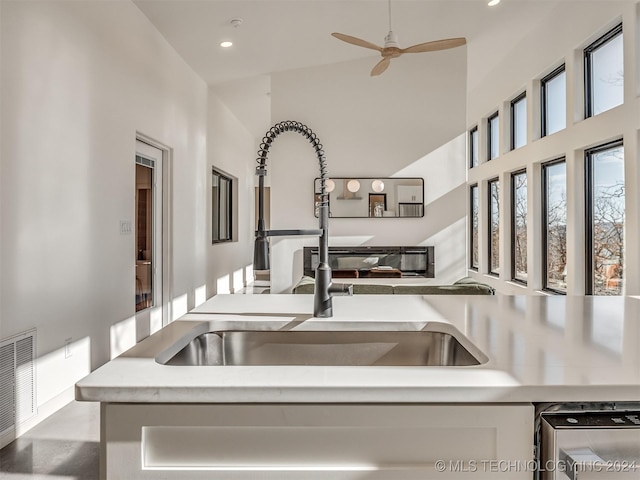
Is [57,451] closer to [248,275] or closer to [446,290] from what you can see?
[446,290]

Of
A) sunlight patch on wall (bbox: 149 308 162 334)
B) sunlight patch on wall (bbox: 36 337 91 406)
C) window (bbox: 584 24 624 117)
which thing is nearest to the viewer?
sunlight patch on wall (bbox: 36 337 91 406)

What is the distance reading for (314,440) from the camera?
0.77m

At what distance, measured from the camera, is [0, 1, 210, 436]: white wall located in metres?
2.62

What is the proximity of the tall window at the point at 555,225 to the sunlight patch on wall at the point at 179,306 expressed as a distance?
4.23 metres

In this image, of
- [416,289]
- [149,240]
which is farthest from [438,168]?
[149,240]

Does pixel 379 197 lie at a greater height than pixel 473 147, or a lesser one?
lesser

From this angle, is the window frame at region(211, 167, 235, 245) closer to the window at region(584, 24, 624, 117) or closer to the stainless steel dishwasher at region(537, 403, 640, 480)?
the window at region(584, 24, 624, 117)

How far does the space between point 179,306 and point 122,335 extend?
141cm

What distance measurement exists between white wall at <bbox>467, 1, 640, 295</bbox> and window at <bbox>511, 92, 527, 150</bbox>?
0.32 feet

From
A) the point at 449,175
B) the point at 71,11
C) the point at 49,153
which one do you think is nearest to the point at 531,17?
the point at 449,175

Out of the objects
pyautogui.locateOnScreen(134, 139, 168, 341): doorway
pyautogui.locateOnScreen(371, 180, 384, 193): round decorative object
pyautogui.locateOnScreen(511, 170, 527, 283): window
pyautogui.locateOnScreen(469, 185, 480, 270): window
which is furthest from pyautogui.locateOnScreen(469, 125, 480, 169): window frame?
pyautogui.locateOnScreen(134, 139, 168, 341): doorway

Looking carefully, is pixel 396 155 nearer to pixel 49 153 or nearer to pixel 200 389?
pixel 49 153

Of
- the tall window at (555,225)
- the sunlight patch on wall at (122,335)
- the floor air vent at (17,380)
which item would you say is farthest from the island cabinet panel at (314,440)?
the tall window at (555,225)

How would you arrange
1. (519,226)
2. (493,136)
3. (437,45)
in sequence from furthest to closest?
1. (493,136)
2. (519,226)
3. (437,45)
